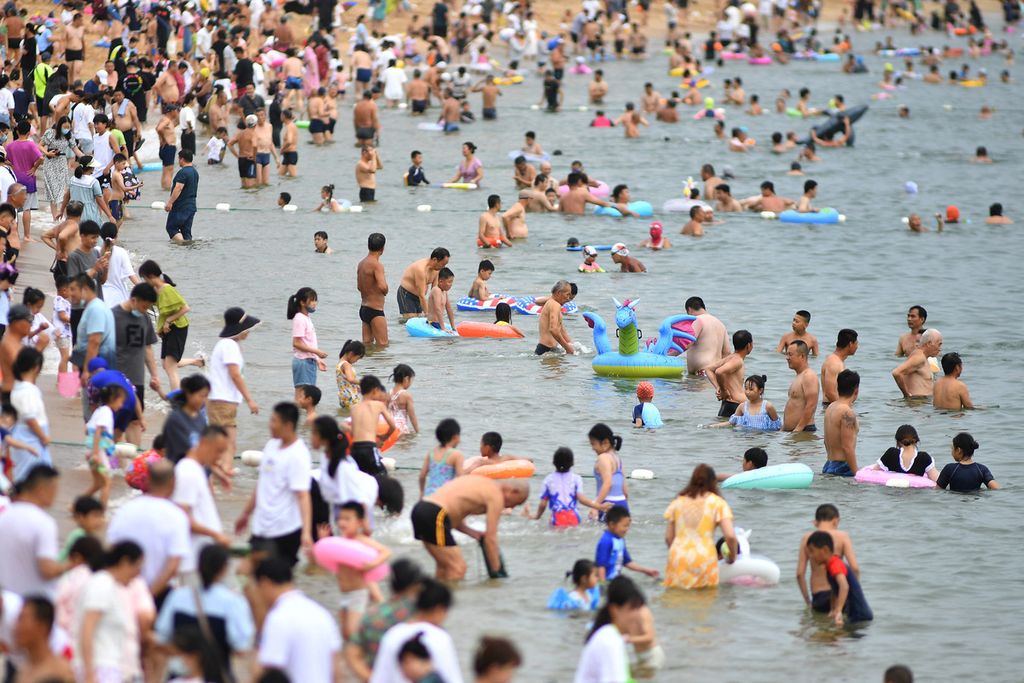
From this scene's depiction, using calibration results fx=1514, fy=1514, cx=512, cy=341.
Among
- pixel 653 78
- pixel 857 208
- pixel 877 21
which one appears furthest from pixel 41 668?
pixel 877 21

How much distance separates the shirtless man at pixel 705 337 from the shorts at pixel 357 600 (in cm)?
927

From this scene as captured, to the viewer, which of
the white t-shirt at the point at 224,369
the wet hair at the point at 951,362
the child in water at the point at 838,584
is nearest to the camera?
the child in water at the point at 838,584

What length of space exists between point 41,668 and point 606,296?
1604cm

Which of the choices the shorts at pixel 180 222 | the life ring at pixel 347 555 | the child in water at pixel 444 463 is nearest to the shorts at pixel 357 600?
the life ring at pixel 347 555

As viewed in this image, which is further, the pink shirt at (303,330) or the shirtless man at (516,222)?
the shirtless man at (516,222)

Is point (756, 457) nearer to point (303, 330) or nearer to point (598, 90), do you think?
point (303, 330)

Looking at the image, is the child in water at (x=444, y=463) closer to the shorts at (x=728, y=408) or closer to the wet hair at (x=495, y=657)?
the wet hair at (x=495, y=657)

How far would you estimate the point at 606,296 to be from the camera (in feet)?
72.3

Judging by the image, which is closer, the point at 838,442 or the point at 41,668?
the point at 41,668

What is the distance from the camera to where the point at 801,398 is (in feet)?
49.7

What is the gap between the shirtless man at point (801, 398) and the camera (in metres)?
14.9

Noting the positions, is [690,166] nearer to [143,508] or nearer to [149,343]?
[149,343]

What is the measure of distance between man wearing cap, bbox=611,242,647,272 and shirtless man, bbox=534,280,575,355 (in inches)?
194

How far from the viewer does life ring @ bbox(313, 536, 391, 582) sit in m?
8.36
